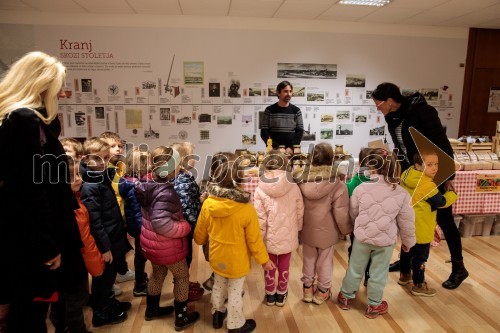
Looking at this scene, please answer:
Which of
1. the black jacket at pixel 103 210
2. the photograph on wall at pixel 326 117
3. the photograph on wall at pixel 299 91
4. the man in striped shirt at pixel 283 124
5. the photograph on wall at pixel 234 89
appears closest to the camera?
the black jacket at pixel 103 210

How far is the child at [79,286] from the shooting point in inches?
69.9

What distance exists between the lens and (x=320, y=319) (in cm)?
228

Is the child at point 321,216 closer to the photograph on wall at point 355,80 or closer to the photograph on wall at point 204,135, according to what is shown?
the photograph on wall at point 204,135

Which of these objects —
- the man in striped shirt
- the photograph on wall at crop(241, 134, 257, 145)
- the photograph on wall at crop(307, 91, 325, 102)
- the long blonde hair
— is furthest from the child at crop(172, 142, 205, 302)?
the photograph on wall at crop(307, 91, 325, 102)

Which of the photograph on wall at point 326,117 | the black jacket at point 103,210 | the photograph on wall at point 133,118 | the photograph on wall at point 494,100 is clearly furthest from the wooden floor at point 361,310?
the photograph on wall at point 494,100

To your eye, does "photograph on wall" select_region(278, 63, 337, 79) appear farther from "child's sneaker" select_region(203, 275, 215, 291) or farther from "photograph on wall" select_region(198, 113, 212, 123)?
"child's sneaker" select_region(203, 275, 215, 291)

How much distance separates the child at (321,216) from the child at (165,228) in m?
0.83

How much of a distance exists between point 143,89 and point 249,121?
64.5 inches

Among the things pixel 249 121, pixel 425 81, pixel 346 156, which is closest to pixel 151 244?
pixel 346 156

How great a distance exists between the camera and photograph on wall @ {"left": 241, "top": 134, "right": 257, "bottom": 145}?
5348 mm

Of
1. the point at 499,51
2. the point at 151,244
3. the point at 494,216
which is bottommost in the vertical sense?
the point at 494,216

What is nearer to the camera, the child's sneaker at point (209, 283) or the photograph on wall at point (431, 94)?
the child's sneaker at point (209, 283)

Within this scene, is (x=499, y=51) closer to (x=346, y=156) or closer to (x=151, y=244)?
(x=346, y=156)

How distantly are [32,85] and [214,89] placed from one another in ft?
13.0
